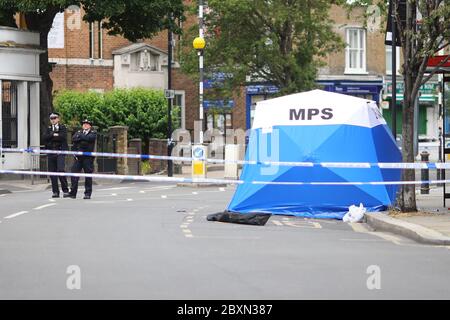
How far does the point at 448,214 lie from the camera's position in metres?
18.7

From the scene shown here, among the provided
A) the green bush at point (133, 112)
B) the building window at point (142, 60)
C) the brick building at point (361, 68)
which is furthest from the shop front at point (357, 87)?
the green bush at point (133, 112)

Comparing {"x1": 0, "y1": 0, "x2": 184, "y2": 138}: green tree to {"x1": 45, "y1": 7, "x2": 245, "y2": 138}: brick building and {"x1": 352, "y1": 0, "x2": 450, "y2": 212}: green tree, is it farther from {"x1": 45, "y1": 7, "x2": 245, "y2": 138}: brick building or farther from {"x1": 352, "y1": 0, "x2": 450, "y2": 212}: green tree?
{"x1": 352, "y1": 0, "x2": 450, "y2": 212}: green tree

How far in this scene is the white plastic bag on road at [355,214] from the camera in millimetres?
18562

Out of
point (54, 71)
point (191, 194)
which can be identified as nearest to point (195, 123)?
point (54, 71)

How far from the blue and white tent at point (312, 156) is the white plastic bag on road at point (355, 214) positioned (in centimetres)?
39

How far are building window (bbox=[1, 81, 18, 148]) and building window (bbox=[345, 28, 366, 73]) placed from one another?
24080mm

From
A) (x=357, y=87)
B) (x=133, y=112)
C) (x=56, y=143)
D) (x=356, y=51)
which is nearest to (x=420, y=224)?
(x=56, y=143)

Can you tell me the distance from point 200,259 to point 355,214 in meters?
7.29

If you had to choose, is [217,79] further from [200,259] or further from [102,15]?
[200,259]

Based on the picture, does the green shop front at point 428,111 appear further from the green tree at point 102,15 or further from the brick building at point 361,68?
the green tree at point 102,15

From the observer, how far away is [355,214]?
18.6 m

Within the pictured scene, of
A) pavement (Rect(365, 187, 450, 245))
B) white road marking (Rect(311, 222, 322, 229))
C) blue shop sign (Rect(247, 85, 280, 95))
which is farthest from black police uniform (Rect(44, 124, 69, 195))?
blue shop sign (Rect(247, 85, 280, 95))
